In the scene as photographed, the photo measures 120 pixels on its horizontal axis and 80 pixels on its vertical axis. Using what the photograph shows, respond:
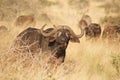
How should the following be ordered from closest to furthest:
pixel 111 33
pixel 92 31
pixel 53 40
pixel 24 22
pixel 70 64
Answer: pixel 70 64
pixel 53 40
pixel 111 33
pixel 92 31
pixel 24 22

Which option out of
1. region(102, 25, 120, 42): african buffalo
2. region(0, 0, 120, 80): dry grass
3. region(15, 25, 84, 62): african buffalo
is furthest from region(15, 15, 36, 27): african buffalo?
region(15, 25, 84, 62): african buffalo

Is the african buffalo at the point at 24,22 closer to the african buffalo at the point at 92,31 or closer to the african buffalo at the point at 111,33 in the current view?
the african buffalo at the point at 92,31

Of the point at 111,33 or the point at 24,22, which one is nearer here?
the point at 111,33

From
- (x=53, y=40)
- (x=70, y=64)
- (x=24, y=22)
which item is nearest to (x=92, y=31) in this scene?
(x=24, y=22)

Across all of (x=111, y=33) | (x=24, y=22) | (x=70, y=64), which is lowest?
(x=111, y=33)

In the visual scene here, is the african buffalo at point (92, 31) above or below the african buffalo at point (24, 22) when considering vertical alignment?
below

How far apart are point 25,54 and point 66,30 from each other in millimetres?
2287

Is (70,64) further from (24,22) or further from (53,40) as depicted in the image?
(24,22)

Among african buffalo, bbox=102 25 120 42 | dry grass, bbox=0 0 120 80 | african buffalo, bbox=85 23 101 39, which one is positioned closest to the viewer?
dry grass, bbox=0 0 120 80

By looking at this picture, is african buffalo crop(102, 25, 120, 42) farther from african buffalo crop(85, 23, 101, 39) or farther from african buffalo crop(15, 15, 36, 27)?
african buffalo crop(15, 15, 36, 27)

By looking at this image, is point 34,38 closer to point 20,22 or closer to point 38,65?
point 38,65

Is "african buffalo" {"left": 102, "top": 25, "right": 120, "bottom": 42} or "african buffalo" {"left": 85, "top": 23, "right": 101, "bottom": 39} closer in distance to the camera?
"african buffalo" {"left": 102, "top": 25, "right": 120, "bottom": 42}

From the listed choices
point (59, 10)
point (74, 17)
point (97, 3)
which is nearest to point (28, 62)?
point (74, 17)

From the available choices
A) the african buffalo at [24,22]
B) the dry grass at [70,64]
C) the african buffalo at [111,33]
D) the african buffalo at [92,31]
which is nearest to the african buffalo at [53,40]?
the dry grass at [70,64]
